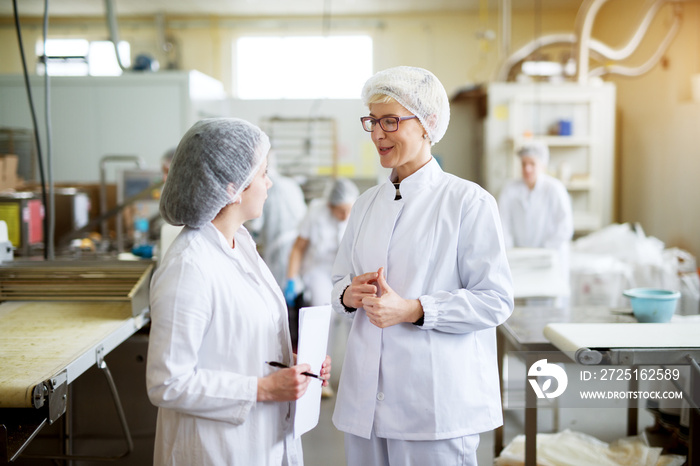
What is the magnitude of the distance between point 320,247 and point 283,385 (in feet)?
8.26

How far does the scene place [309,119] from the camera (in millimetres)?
6883

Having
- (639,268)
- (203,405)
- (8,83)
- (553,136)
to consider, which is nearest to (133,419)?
(203,405)

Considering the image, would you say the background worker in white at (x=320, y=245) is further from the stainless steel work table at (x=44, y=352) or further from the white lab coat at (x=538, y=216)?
the stainless steel work table at (x=44, y=352)

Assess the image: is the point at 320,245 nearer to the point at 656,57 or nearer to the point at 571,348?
the point at 571,348

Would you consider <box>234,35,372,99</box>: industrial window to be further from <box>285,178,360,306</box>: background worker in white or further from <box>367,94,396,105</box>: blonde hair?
<box>367,94,396,105</box>: blonde hair

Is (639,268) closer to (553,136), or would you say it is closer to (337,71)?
(553,136)

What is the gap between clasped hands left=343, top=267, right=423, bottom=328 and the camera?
1394mm

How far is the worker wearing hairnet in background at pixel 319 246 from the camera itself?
379cm

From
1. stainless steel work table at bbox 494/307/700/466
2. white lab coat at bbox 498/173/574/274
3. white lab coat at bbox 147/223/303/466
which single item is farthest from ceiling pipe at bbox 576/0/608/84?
white lab coat at bbox 147/223/303/466

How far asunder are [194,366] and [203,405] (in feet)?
0.26

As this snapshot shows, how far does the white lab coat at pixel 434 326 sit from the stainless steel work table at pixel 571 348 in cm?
36

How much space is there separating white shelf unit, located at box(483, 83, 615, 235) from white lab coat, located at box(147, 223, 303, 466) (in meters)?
4.53

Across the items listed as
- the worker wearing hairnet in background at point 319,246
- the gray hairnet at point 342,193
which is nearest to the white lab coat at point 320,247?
the worker wearing hairnet in background at point 319,246

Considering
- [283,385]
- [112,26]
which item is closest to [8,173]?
[112,26]
